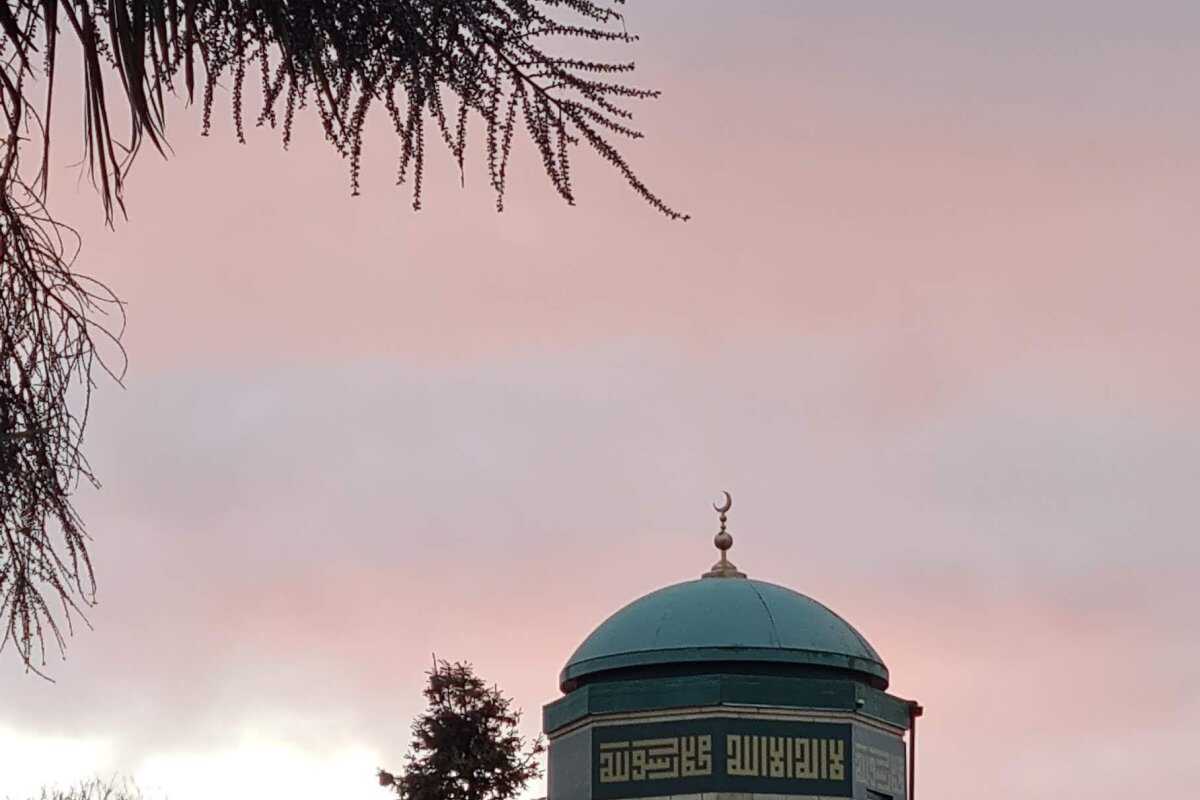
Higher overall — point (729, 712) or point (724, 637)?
point (724, 637)

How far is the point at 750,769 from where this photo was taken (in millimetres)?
31141

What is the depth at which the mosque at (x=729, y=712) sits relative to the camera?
31.2 metres

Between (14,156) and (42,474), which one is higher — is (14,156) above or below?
above

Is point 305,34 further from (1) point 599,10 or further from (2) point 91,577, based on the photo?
(2) point 91,577

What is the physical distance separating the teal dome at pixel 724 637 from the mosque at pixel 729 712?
0.07 ft

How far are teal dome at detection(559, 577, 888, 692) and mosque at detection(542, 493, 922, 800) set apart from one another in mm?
20

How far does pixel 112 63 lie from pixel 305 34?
58 cm

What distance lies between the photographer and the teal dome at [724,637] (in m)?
31.6

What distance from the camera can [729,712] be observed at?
102 feet

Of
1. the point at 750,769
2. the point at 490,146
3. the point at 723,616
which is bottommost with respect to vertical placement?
the point at 490,146

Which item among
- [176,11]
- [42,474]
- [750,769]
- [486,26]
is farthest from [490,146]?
[750,769]

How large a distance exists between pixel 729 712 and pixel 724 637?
1078mm

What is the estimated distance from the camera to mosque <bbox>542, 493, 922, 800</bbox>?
3120 centimetres

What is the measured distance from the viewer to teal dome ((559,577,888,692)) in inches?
1244
